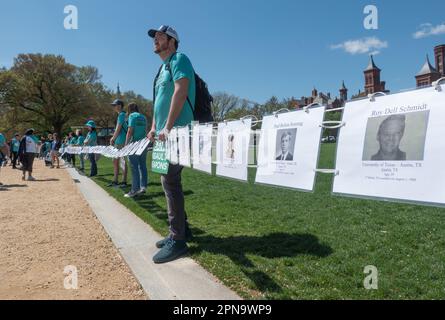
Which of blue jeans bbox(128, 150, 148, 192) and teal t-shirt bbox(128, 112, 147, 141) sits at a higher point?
teal t-shirt bbox(128, 112, 147, 141)

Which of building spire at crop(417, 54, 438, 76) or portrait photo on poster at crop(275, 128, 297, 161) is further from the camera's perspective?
building spire at crop(417, 54, 438, 76)

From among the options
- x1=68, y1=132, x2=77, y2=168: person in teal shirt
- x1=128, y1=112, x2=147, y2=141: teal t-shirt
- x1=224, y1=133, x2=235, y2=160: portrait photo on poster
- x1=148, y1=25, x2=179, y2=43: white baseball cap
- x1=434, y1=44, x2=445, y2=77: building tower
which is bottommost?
x1=68, y1=132, x2=77, y2=168: person in teal shirt

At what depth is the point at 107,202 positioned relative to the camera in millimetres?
7867

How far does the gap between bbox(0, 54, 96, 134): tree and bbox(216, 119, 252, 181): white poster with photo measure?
181 feet

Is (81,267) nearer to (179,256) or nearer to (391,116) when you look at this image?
(179,256)

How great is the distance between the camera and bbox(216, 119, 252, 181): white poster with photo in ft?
11.1

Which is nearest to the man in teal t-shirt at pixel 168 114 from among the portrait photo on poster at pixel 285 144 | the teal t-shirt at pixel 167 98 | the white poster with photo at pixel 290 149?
the teal t-shirt at pixel 167 98

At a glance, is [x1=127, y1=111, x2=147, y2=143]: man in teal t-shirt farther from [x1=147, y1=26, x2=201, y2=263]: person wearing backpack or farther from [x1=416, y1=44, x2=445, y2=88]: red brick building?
[x1=416, y1=44, x2=445, y2=88]: red brick building

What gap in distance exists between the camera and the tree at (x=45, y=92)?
2021 inches

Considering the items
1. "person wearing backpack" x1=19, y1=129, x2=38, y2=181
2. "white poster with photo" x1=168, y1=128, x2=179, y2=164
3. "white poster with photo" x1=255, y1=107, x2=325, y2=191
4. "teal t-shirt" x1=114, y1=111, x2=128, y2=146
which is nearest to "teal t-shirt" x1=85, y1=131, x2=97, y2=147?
"person wearing backpack" x1=19, y1=129, x2=38, y2=181

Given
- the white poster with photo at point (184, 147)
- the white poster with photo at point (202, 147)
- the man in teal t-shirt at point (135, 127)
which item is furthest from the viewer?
the man in teal t-shirt at point (135, 127)

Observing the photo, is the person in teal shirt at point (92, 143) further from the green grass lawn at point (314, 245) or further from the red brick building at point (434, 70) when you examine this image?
the red brick building at point (434, 70)
